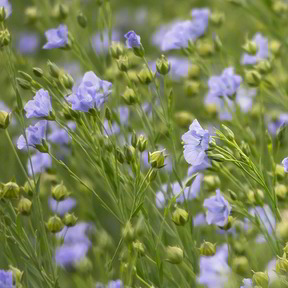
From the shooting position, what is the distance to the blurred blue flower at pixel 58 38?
1.60 m

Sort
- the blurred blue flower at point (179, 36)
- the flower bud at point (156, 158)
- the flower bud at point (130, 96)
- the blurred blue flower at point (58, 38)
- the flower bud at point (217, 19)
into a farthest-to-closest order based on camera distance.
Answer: the flower bud at point (217, 19) → the blurred blue flower at point (179, 36) → the blurred blue flower at point (58, 38) → the flower bud at point (130, 96) → the flower bud at point (156, 158)

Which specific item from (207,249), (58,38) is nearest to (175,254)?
(207,249)

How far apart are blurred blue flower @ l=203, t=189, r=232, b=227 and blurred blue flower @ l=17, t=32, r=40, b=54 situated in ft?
6.50

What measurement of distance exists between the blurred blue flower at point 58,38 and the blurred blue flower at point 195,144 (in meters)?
0.51

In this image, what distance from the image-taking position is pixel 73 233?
1.77 m

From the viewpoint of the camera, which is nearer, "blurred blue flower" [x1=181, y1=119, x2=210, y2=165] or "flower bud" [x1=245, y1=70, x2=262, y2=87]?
"blurred blue flower" [x1=181, y1=119, x2=210, y2=165]

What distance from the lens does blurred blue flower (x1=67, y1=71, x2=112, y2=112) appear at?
129 cm

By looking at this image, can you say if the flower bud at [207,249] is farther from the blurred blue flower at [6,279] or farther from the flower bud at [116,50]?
the flower bud at [116,50]

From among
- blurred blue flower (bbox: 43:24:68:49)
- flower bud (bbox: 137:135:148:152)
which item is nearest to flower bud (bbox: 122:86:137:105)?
flower bud (bbox: 137:135:148:152)

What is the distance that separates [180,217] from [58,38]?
0.60m

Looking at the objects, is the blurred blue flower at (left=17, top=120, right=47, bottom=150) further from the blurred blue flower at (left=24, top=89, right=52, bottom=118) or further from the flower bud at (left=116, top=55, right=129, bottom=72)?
the flower bud at (left=116, top=55, right=129, bottom=72)

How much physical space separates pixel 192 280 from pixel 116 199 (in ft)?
0.89

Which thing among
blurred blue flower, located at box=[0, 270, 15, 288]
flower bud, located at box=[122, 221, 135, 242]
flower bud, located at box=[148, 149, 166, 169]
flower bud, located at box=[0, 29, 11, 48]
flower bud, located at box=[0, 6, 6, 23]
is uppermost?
flower bud, located at box=[0, 6, 6, 23]

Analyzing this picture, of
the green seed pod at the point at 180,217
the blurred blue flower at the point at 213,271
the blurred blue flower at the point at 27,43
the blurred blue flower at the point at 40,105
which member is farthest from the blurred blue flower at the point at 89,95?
the blurred blue flower at the point at 27,43
